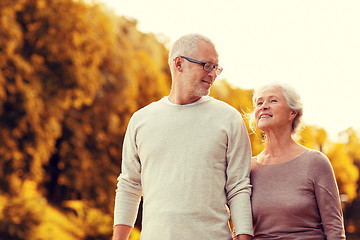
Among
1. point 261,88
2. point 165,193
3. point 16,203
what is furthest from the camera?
point 16,203

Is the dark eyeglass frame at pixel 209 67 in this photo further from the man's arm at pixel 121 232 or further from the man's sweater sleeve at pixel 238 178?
the man's arm at pixel 121 232

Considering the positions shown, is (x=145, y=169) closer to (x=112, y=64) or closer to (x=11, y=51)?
(x=11, y=51)

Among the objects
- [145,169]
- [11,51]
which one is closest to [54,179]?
[11,51]

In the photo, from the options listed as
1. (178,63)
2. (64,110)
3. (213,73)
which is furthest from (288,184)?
(64,110)

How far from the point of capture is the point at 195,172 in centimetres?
293

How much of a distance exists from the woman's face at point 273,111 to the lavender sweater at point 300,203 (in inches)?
9.1

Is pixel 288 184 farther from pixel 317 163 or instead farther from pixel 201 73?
pixel 201 73

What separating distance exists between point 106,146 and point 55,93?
139 inches

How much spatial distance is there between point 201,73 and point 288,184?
0.74 m

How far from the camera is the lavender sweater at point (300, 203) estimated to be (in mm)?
2932

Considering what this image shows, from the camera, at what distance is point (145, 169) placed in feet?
10.2

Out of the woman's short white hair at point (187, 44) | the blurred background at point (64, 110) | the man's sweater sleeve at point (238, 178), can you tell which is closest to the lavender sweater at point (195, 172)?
the man's sweater sleeve at point (238, 178)

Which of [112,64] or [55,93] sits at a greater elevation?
[112,64]

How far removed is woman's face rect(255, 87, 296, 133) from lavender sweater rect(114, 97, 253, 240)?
0.64 feet
